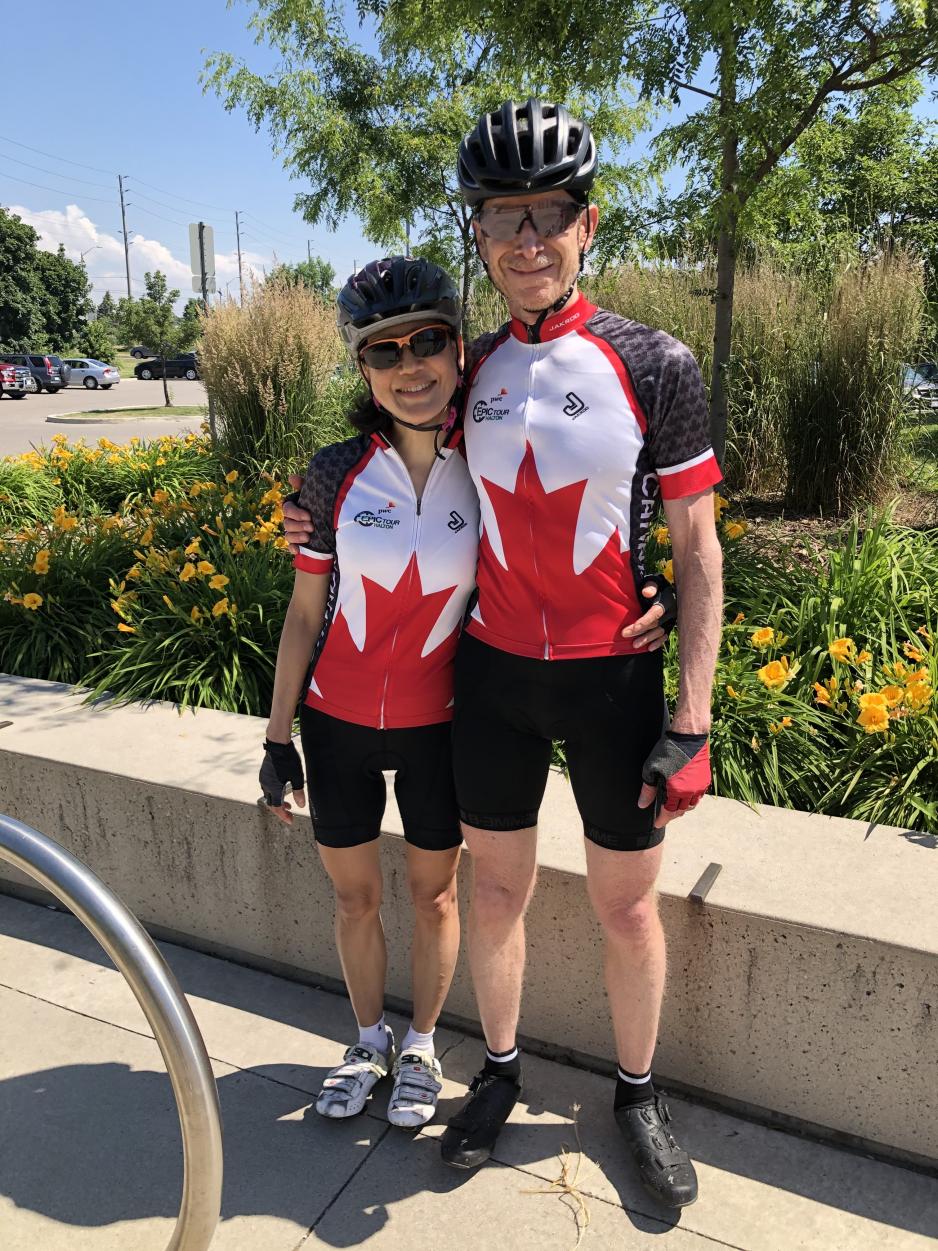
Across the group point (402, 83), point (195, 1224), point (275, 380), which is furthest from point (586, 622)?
point (402, 83)

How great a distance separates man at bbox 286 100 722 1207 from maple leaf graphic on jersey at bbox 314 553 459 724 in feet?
0.36

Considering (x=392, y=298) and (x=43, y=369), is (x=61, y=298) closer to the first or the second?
(x=43, y=369)

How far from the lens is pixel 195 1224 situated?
190 centimetres

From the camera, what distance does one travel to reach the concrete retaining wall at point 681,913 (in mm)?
2324

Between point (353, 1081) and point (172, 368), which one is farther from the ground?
point (172, 368)

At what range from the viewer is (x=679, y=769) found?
2035mm

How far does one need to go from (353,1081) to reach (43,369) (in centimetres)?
4106

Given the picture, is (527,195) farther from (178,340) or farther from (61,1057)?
(178,340)

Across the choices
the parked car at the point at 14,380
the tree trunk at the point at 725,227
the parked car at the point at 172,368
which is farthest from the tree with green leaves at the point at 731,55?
the parked car at the point at 172,368

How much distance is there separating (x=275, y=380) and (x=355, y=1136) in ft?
20.2

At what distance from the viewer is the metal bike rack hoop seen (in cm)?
181

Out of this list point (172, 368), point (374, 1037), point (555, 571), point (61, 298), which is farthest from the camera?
point (61, 298)

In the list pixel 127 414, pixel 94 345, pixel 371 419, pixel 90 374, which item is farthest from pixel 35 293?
pixel 371 419

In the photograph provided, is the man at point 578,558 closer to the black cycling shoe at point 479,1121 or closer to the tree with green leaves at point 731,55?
the black cycling shoe at point 479,1121
